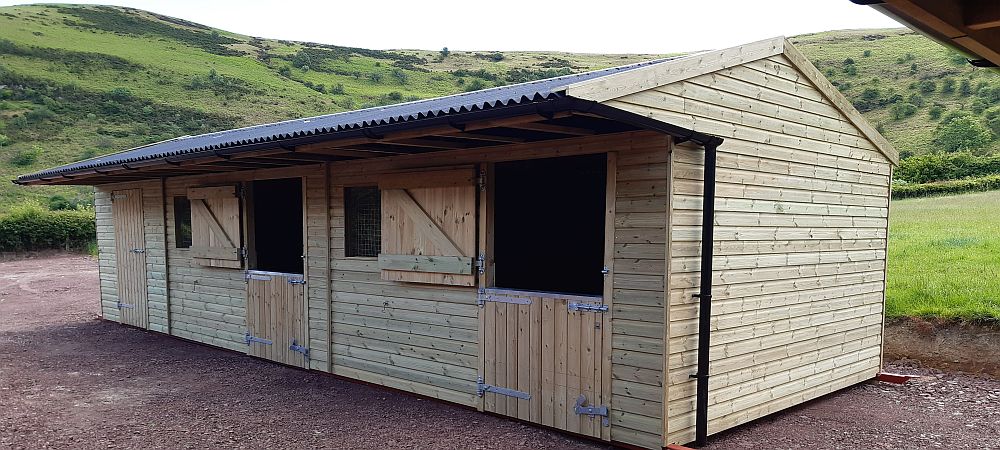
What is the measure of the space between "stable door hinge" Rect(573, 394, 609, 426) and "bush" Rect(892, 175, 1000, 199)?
58.1 feet

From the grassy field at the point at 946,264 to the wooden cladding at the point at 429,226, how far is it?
5419 mm

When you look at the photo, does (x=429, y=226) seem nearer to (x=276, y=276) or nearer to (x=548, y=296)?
(x=548, y=296)

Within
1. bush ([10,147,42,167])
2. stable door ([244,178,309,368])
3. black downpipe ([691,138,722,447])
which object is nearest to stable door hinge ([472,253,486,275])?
black downpipe ([691,138,722,447])

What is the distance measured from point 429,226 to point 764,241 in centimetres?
245

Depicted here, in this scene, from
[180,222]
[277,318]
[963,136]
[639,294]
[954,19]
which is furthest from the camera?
[963,136]

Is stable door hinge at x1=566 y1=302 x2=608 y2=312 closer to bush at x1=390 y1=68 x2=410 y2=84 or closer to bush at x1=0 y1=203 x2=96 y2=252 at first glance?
bush at x1=0 y1=203 x2=96 y2=252

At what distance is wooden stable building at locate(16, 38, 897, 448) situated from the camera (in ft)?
14.2

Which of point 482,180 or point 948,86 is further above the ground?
point 948,86

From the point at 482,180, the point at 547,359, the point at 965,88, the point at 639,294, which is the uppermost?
the point at 965,88

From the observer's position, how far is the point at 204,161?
20.9 ft

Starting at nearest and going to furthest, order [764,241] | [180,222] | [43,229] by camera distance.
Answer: [764,241]
[180,222]
[43,229]

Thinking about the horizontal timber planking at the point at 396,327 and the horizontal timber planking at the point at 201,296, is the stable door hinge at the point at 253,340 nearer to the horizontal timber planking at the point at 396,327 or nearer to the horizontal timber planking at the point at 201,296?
the horizontal timber planking at the point at 201,296

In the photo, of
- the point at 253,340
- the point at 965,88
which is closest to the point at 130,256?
the point at 253,340

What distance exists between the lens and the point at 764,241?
497 centimetres
